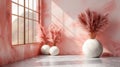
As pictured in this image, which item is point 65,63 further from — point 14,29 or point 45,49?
point 45,49

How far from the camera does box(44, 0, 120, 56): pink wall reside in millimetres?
4531

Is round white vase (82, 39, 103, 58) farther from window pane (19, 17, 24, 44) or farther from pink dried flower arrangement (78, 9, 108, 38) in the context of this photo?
window pane (19, 17, 24, 44)

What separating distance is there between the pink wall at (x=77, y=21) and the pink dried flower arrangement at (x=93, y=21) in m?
0.19

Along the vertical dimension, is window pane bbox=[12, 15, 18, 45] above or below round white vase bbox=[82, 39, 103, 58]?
above

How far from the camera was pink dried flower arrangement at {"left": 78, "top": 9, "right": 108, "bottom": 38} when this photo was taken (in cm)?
429

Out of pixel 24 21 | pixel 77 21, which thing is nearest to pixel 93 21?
pixel 77 21

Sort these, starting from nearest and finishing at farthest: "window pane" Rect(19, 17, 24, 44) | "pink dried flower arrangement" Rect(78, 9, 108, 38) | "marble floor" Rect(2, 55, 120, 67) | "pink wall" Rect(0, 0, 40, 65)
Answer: "pink wall" Rect(0, 0, 40, 65)
"marble floor" Rect(2, 55, 120, 67)
"window pane" Rect(19, 17, 24, 44)
"pink dried flower arrangement" Rect(78, 9, 108, 38)

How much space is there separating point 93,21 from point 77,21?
456 millimetres

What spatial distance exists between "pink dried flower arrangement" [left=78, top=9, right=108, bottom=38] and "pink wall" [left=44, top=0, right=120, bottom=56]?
193 millimetres

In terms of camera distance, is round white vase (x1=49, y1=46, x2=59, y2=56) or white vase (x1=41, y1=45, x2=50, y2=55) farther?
white vase (x1=41, y1=45, x2=50, y2=55)

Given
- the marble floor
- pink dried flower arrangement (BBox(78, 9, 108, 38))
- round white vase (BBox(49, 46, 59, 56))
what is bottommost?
the marble floor

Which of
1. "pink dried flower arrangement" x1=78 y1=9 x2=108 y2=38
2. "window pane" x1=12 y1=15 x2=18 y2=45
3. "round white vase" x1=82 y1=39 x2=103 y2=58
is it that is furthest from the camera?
"pink dried flower arrangement" x1=78 y1=9 x2=108 y2=38

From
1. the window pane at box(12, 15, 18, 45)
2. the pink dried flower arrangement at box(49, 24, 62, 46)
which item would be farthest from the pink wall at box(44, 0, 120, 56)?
the window pane at box(12, 15, 18, 45)

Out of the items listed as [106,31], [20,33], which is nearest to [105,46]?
[106,31]
